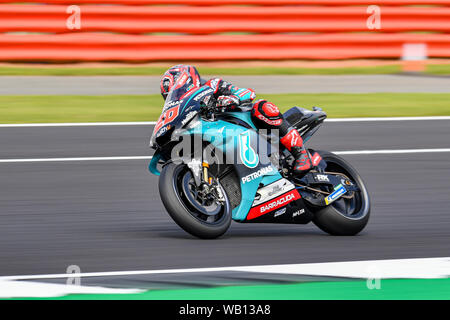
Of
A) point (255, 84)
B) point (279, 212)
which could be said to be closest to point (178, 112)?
point (279, 212)

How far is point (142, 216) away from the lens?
24.4 feet

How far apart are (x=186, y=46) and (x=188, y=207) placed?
10.1 m

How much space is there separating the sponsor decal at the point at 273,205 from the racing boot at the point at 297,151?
0.18 metres

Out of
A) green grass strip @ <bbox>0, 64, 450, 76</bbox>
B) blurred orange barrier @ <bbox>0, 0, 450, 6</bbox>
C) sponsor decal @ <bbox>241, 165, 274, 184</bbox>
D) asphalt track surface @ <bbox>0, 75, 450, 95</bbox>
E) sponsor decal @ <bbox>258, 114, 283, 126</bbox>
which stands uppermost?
blurred orange barrier @ <bbox>0, 0, 450, 6</bbox>

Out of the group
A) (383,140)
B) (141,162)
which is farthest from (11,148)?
(383,140)

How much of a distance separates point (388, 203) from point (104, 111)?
234 inches

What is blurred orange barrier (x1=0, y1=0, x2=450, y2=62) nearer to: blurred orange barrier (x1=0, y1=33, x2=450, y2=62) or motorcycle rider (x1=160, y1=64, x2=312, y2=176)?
blurred orange barrier (x1=0, y1=33, x2=450, y2=62)

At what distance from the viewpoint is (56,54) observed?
52.5 ft

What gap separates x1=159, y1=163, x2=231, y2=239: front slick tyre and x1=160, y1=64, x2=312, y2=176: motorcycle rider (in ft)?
1.86

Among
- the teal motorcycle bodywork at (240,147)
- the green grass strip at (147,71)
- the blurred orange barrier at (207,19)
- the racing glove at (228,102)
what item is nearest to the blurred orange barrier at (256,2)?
the blurred orange barrier at (207,19)

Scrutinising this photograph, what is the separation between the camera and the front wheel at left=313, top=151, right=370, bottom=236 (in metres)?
6.66

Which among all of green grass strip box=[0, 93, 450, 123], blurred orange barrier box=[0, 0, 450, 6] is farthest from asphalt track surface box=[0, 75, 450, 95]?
blurred orange barrier box=[0, 0, 450, 6]

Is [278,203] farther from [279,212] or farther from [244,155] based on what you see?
[244,155]
